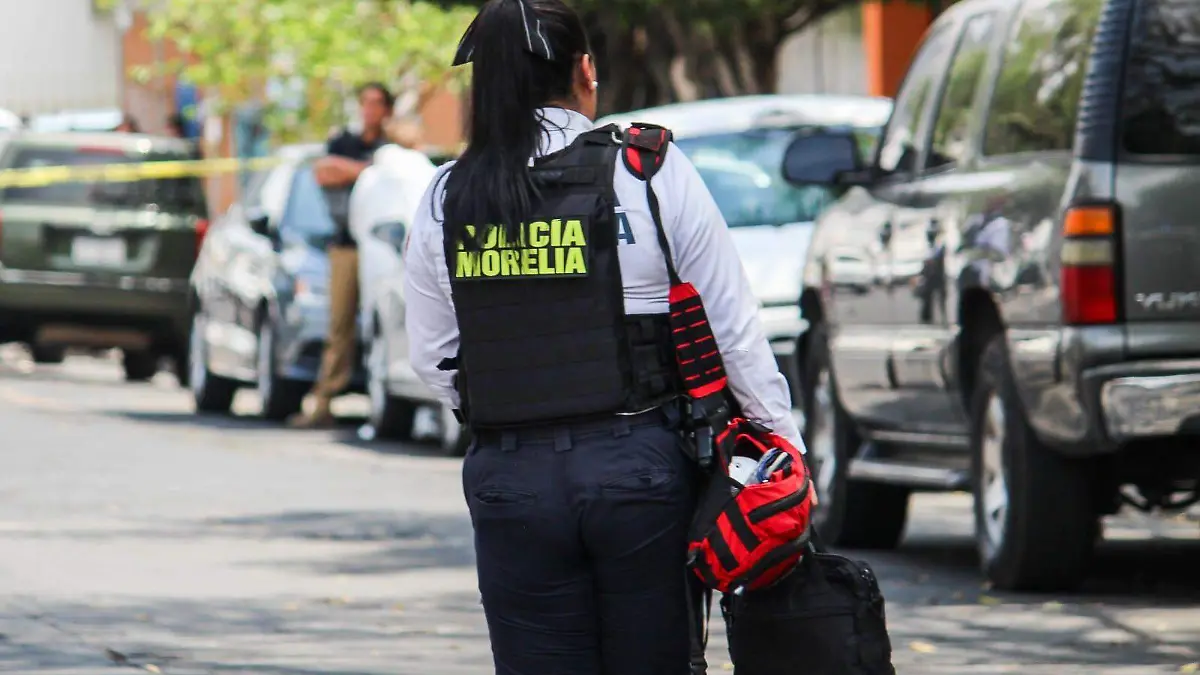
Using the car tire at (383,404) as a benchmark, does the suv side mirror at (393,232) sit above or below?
above

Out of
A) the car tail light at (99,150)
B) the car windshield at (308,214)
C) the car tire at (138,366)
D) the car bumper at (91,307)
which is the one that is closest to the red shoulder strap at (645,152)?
the car windshield at (308,214)

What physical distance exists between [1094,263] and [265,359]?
1018 cm

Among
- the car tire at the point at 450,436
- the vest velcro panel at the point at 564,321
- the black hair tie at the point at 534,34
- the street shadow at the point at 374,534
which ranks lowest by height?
the car tire at the point at 450,436

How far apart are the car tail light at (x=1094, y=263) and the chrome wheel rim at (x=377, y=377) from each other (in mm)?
7956

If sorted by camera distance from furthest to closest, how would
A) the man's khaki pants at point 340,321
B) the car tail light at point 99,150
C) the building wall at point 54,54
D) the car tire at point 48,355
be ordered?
1. the building wall at point 54,54
2. the car tire at point 48,355
3. the car tail light at point 99,150
4. the man's khaki pants at point 340,321

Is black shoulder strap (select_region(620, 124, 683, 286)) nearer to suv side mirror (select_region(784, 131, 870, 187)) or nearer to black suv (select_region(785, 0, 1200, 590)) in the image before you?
black suv (select_region(785, 0, 1200, 590))

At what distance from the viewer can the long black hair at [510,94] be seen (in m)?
4.44

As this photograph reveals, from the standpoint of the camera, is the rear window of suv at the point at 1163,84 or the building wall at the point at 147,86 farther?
the building wall at the point at 147,86

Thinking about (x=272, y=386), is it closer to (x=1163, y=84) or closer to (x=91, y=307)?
(x=91, y=307)

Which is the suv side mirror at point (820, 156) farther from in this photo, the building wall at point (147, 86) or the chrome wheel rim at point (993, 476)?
the building wall at point (147, 86)

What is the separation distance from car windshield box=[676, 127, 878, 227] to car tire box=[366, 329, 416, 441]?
3132mm

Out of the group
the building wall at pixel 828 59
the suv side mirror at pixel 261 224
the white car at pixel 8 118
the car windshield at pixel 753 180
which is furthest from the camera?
the white car at pixel 8 118

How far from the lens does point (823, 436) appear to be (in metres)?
11.4

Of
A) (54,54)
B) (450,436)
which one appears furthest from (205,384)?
(54,54)
